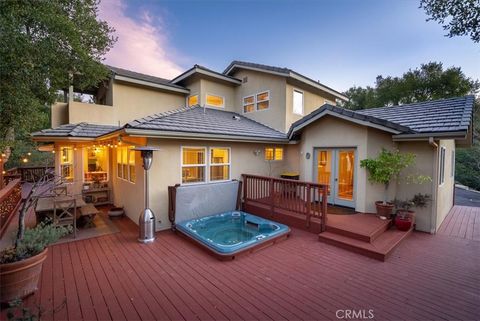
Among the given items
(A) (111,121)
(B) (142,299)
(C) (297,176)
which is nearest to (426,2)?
(C) (297,176)

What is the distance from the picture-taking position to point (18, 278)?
324 cm

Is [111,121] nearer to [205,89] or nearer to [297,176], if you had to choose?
[205,89]

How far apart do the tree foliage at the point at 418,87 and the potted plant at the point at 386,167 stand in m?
25.4

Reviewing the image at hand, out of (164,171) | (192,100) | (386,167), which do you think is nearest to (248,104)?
(192,100)

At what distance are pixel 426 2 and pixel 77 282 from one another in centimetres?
887

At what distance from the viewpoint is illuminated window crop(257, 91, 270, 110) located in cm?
1115

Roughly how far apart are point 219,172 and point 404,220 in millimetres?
5966

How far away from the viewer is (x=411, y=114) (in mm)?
7723

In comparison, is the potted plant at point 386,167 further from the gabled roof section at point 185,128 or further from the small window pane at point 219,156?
the small window pane at point 219,156

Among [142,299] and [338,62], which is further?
[338,62]

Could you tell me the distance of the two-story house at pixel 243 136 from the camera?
6.57 metres

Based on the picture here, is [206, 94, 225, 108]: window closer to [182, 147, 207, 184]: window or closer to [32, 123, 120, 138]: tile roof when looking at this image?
[32, 123, 120, 138]: tile roof

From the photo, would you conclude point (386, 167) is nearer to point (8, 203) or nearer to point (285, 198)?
point (285, 198)

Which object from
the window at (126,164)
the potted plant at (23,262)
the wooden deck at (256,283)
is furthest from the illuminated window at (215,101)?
the potted plant at (23,262)
